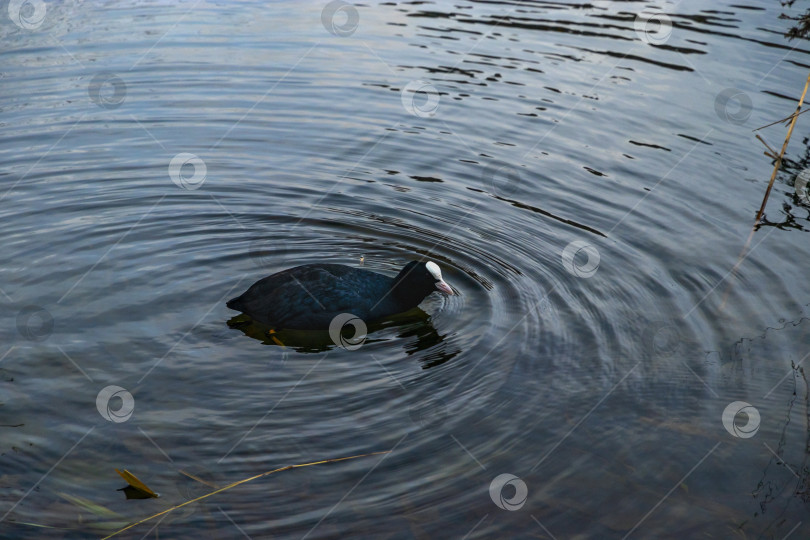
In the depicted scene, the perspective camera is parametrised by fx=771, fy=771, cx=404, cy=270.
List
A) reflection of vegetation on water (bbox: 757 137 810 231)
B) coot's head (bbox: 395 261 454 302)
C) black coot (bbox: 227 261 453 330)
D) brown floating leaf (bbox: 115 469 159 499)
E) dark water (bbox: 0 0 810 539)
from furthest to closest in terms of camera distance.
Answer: reflection of vegetation on water (bbox: 757 137 810 231) → coot's head (bbox: 395 261 454 302) → black coot (bbox: 227 261 453 330) → dark water (bbox: 0 0 810 539) → brown floating leaf (bbox: 115 469 159 499)

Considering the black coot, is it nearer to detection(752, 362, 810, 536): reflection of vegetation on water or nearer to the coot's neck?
the coot's neck

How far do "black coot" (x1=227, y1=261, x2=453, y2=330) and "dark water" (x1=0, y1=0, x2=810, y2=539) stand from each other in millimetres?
283

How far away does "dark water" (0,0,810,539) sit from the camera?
205 inches

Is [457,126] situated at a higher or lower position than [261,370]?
higher

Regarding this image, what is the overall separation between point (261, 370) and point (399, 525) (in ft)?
6.82

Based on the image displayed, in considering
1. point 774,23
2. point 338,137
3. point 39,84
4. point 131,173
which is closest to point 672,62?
point 774,23

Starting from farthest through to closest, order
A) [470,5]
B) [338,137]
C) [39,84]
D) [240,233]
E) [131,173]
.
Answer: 1. [470,5]
2. [39,84]
3. [338,137]
4. [131,173]
5. [240,233]

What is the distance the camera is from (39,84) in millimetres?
12320

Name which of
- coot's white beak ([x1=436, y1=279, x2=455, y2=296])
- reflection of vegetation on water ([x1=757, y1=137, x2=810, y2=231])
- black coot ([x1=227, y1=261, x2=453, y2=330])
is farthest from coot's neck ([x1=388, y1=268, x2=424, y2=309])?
reflection of vegetation on water ([x1=757, y1=137, x2=810, y2=231])

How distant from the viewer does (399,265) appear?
8.29 metres

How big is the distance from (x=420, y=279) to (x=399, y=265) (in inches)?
39.7

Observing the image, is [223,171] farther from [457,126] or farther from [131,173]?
[457,126]

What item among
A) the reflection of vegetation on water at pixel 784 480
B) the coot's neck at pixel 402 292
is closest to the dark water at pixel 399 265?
the reflection of vegetation on water at pixel 784 480

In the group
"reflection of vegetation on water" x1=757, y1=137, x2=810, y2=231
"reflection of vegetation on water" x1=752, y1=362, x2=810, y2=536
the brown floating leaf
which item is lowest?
"reflection of vegetation on water" x1=752, y1=362, x2=810, y2=536
